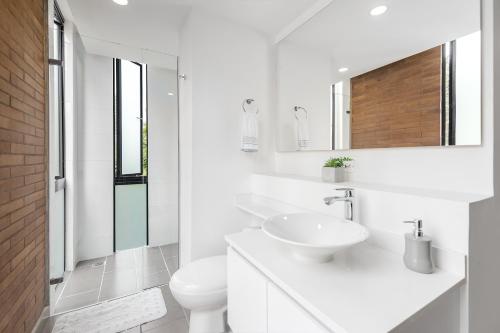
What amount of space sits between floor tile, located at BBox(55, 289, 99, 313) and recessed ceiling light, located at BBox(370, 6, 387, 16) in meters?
2.88

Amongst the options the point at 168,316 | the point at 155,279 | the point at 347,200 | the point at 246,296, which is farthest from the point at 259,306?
the point at 155,279

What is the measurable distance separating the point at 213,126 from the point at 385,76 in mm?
1213

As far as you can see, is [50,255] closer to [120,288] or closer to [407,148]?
[120,288]

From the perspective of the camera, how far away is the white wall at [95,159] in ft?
7.88

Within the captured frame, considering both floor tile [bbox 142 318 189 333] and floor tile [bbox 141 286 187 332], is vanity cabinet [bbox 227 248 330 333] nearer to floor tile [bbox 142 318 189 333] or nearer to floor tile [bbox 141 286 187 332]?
floor tile [bbox 142 318 189 333]

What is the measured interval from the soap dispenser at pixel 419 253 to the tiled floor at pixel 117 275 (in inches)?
81.2

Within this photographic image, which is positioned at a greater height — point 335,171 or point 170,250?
point 335,171

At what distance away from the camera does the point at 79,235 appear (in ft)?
7.86

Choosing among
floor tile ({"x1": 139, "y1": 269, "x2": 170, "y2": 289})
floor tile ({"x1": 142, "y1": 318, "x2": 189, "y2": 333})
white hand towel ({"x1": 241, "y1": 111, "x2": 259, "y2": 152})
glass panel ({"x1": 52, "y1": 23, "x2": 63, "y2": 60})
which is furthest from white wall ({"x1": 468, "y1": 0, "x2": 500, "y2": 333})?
glass panel ({"x1": 52, "y1": 23, "x2": 63, "y2": 60})

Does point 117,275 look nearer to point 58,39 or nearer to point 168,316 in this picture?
point 168,316

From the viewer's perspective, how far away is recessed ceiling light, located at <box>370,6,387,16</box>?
1343 millimetres

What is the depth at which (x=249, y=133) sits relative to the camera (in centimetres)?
191

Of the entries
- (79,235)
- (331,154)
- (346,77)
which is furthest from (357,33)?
(79,235)

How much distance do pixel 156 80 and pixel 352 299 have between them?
2536 mm
